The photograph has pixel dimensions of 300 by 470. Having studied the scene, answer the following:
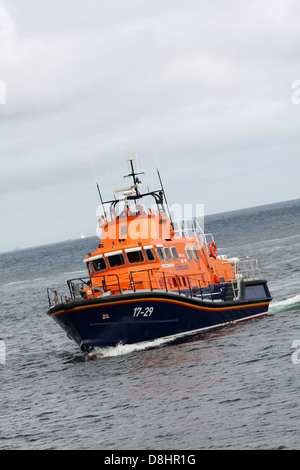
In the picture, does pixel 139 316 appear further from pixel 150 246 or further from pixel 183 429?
pixel 183 429

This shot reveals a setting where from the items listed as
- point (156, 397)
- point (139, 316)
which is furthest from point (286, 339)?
point (156, 397)

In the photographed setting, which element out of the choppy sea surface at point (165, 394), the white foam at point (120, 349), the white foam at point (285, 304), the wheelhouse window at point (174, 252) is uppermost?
the wheelhouse window at point (174, 252)

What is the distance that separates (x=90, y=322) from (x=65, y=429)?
604cm

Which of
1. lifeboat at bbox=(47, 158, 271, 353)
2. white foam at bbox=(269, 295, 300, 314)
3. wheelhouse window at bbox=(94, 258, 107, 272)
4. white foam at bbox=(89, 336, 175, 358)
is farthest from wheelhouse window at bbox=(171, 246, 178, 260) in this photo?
white foam at bbox=(269, 295, 300, 314)

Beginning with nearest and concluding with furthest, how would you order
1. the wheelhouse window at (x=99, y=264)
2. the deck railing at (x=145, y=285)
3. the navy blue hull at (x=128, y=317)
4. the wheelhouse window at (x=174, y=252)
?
the navy blue hull at (x=128, y=317) → the deck railing at (x=145, y=285) → the wheelhouse window at (x=99, y=264) → the wheelhouse window at (x=174, y=252)

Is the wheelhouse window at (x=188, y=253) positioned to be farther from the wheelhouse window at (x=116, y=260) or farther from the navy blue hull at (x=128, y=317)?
the wheelhouse window at (x=116, y=260)

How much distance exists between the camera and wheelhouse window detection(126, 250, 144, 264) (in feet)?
78.2

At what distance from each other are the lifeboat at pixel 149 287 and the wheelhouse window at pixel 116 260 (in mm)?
35

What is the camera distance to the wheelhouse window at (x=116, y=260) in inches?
943

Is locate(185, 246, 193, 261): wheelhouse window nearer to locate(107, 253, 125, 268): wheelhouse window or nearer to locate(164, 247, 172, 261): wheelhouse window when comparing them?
locate(164, 247, 172, 261): wheelhouse window

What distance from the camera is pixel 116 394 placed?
1833 cm

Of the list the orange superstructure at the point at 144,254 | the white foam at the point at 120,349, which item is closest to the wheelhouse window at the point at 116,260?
the orange superstructure at the point at 144,254

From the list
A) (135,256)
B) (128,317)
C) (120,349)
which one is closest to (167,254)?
(135,256)
